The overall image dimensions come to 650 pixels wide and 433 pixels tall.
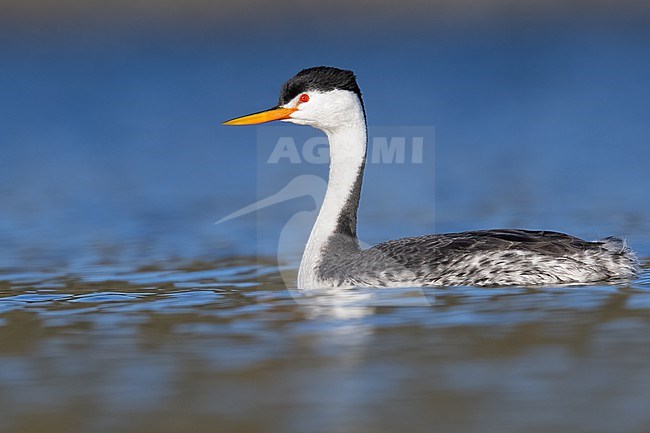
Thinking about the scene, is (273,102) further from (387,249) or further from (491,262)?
(491,262)

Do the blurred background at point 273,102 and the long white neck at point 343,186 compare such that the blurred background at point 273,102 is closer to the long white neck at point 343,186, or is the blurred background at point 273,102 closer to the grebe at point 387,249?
the long white neck at point 343,186

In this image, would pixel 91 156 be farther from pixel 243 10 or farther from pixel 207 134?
pixel 243 10

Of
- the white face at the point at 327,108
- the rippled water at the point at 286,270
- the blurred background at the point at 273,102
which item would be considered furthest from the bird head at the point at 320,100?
the blurred background at the point at 273,102

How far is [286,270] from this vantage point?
11414 mm

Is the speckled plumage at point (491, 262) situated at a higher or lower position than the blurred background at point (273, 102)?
lower

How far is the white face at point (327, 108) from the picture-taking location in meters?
10.6

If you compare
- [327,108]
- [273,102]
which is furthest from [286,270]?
[273,102]

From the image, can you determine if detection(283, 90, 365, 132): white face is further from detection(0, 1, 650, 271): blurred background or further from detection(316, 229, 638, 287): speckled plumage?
detection(0, 1, 650, 271): blurred background

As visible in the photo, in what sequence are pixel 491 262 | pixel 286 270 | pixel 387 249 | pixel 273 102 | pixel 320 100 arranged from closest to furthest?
pixel 491 262 < pixel 387 249 < pixel 320 100 < pixel 286 270 < pixel 273 102

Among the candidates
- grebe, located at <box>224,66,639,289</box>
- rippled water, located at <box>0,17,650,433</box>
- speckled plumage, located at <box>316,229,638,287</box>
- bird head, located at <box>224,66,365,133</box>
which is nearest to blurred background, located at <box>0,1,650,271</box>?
rippled water, located at <box>0,17,650,433</box>

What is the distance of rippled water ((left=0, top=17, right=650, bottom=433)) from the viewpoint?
21.6ft

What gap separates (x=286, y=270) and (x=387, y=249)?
139 cm

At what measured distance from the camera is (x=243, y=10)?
4641cm

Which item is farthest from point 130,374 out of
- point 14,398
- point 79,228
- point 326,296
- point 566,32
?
point 566,32
